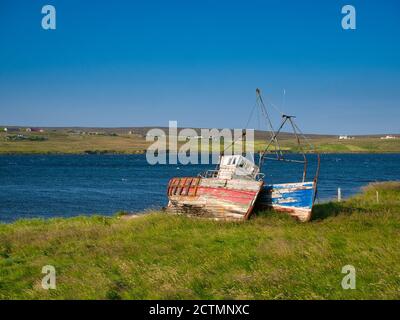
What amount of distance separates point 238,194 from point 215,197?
60.4 inches

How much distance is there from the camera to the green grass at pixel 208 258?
13.0m

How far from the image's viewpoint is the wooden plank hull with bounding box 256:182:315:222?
2539 cm

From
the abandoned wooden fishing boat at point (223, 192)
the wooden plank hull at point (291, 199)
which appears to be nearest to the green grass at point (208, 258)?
the wooden plank hull at point (291, 199)

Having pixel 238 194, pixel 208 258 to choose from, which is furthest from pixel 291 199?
pixel 208 258

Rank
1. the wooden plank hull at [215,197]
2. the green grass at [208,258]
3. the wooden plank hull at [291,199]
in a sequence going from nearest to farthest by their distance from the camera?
the green grass at [208,258]
the wooden plank hull at [291,199]
the wooden plank hull at [215,197]

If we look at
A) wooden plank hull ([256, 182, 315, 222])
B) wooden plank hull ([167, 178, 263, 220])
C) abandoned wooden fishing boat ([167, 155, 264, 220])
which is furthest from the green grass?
abandoned wooden fishing boat ([167, 155, 264, 220])

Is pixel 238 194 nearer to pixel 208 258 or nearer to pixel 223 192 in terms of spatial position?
pixel 223 192

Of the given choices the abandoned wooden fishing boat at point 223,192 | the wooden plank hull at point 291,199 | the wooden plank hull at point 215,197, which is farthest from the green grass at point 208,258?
the abandoned wooden fishing boat at point 223,192

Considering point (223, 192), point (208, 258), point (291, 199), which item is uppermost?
point (223, 192)

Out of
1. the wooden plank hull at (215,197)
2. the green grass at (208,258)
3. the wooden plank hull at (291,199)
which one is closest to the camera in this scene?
the green grass at (208,258)

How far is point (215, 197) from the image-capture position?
87.5 feet

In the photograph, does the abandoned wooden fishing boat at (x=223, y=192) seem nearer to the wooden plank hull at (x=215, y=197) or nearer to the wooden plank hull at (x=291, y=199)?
the wooden plank hull at (x=215, y=197)

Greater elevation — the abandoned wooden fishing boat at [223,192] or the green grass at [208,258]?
the abandoned wooden fishing boat at [223,192]

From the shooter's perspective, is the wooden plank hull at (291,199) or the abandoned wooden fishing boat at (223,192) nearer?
the wooden plank hull at (291,199)
